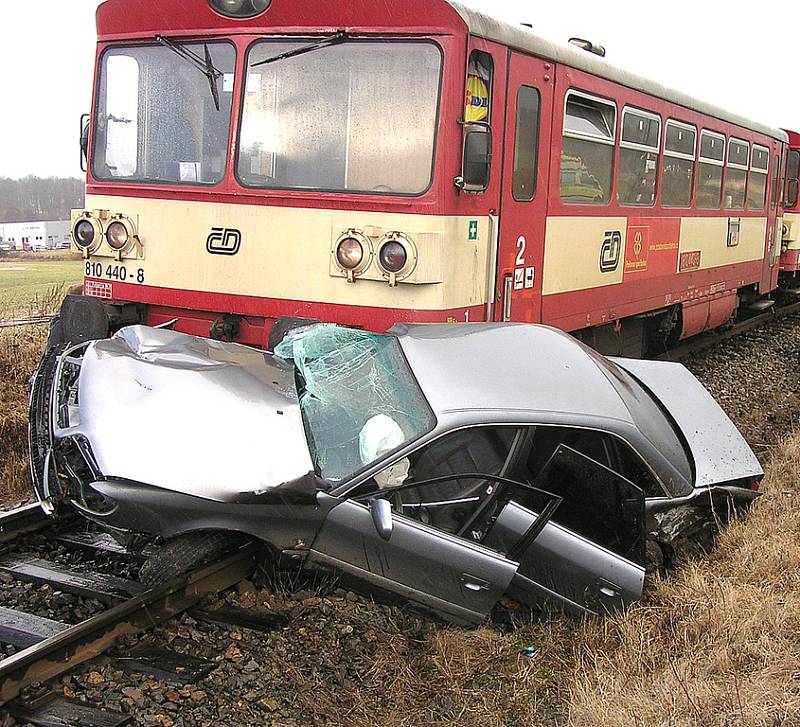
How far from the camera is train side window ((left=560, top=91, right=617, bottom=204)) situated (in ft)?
25.4

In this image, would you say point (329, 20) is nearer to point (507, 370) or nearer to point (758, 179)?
point (507, 370)

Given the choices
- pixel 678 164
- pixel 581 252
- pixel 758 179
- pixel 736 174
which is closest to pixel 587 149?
pixel 581 252

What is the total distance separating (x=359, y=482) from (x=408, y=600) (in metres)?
0.62

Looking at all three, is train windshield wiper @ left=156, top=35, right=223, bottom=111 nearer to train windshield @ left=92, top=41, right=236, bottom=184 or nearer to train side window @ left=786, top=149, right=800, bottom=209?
train windshield @ left=92, top=41, right=236, bottom=184

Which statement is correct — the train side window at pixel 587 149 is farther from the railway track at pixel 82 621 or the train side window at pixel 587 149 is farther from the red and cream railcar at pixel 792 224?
the red and cream railcar at pixel 792 224

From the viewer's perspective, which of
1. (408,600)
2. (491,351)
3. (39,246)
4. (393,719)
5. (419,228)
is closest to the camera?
(393,719)

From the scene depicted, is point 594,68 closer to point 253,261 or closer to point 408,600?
point 253,261

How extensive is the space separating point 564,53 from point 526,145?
3.10 feet

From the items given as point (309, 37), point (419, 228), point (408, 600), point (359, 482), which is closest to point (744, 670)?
point (408, 600)

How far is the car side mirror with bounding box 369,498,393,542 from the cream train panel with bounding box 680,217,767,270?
7638mm

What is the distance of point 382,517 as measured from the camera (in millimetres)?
3855

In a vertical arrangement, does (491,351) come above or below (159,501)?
above

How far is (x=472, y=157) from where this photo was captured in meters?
6.22

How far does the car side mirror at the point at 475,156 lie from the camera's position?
621cm
